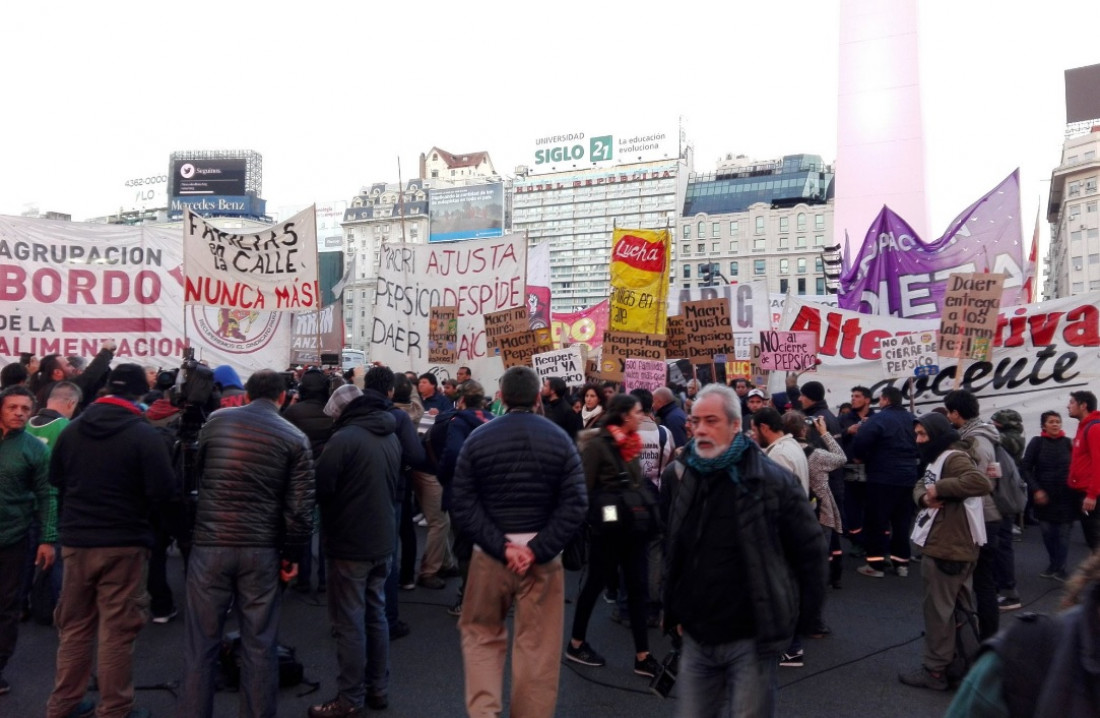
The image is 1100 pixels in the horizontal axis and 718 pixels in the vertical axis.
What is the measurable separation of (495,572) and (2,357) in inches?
342

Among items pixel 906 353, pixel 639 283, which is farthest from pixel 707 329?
pixel 906 353

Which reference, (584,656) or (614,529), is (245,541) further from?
(584,656)

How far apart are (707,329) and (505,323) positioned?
2.71m

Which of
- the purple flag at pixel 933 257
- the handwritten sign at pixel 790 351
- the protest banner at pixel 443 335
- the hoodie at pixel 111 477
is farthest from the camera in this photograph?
the protest banner at pixel 443 335

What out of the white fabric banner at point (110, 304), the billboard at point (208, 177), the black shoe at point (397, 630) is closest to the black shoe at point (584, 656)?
the black shoe at point (397, 630)

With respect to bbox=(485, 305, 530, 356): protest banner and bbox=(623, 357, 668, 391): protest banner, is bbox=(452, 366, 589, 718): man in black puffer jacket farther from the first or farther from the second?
bbox=(485, 305, 530, 356): protest banner

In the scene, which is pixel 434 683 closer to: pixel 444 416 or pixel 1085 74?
pixel 444 416

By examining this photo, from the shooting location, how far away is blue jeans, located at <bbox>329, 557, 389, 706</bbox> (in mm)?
4473

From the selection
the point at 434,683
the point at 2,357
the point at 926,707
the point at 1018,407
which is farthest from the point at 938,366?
the point at 2,357

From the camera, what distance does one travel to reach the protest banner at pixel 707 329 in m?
10.5

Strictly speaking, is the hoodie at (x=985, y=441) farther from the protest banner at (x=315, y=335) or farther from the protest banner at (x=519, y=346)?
the protest banner at (x=315, y=335)

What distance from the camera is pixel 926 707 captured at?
189 inches

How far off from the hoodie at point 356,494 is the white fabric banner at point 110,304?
5.67m

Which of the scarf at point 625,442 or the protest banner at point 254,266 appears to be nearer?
the scarf at point 625,442
